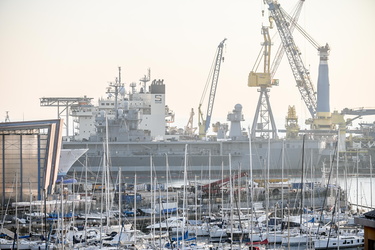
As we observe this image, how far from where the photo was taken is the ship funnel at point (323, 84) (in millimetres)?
100938

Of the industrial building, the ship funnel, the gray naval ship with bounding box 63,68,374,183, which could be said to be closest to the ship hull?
the gray naval ship with bounding box 63,68,374,183

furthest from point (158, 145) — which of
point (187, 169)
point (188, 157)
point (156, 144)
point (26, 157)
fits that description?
point (26, 157)

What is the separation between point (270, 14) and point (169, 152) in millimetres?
22664

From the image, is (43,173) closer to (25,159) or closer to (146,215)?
(25,159)

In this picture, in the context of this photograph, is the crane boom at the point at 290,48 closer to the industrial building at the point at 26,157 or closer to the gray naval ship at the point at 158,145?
the gray naval ship at the point at 158,145

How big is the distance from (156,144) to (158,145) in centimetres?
34

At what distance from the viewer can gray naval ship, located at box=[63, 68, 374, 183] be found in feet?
289

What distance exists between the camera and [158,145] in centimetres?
9181

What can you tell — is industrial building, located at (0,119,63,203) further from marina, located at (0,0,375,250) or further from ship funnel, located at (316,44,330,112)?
ship funnel, located at (316,44,330,112)

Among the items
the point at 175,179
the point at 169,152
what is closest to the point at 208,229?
the point at 175,179

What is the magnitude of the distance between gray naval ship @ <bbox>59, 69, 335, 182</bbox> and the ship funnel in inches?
159

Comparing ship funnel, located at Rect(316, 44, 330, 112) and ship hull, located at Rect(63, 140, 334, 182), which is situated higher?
ship funnel, located at Rect(316, 44, 330, 112)

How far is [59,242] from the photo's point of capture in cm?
3334

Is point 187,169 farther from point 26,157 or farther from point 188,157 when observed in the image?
point 26,157
